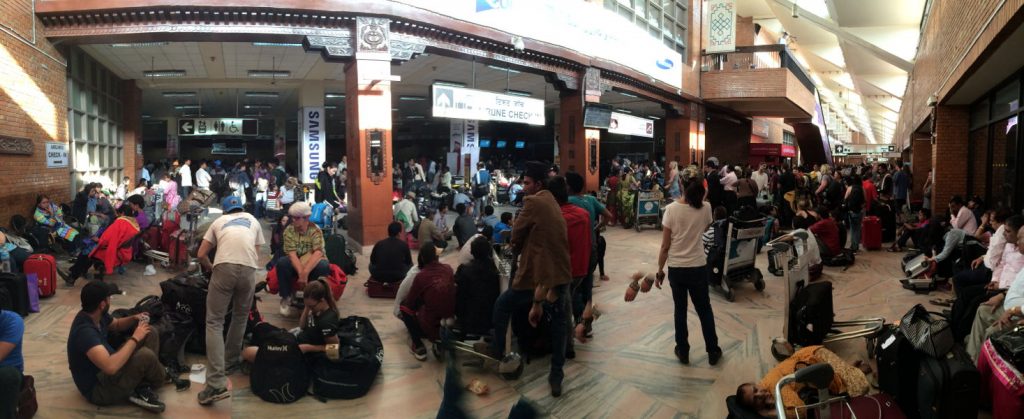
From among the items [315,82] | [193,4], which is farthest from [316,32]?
[315,82]

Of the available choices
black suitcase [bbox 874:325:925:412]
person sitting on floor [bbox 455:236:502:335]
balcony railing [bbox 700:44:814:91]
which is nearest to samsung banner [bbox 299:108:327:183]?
person sitting on floor [bbox 455:236:502:335]

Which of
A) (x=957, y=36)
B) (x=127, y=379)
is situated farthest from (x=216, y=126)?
(x=957, y=36)

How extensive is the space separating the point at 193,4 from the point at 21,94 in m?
2.70

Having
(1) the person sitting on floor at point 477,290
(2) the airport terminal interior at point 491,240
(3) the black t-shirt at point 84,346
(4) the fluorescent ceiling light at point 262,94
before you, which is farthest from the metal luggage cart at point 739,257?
(4) the fluorescent ceiling light at point 262,94

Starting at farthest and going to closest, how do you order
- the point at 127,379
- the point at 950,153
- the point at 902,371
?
the point at 950,153 < the point at 127,379 < the point at 902,371

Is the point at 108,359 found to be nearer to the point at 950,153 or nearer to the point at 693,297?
the point at 693,297

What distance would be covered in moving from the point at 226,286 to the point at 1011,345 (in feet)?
16.6

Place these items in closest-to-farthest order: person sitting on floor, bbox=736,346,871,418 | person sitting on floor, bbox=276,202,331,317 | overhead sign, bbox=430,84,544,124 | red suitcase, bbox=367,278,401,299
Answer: person sitting on floor, bbox=736,346,871,418 < person sitting on floor, bbox=276,202,331,317 < red suitcase, bbox=367,278,401,299 < overhead sign, bbox=430,84,544,124

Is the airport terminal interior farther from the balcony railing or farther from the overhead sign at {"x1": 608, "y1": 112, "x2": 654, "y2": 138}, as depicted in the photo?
the overhead sign at {"x1": 608, "y1": 112, "x2": 654, "y2": 138}

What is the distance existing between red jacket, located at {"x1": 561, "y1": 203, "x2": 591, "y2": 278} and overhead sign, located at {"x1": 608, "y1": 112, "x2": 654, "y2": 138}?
9917 millimetres

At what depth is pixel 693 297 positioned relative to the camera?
15.0 feet

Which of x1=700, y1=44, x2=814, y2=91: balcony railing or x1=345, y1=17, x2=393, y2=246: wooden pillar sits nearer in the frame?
x1=345, y1=17, x2=393, y2=246: wooden pillar

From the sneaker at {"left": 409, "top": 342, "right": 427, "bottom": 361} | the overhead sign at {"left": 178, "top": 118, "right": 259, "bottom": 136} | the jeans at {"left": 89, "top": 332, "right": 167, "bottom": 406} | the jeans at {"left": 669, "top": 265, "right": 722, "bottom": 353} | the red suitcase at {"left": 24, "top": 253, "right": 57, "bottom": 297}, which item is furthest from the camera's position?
the overhead sign at {"left": 178, "top": 118, "right": 259, "bottom": 136}

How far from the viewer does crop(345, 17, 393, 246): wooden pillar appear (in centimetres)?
926
